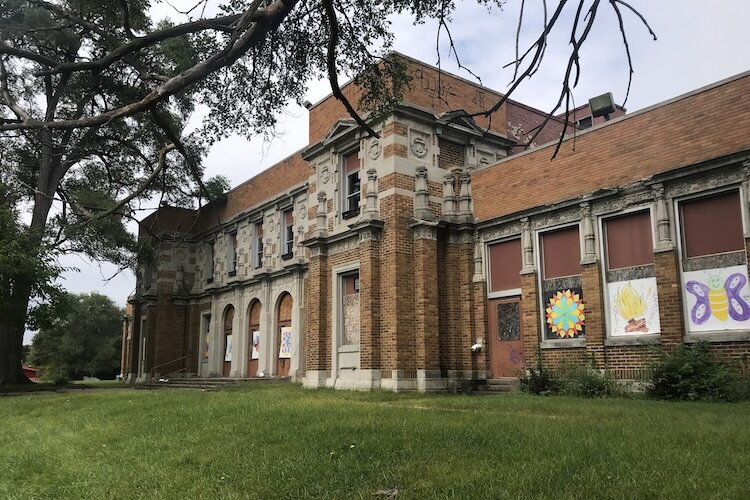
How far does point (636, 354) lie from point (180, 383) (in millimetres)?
19141

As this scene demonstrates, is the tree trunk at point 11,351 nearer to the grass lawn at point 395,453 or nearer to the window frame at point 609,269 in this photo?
the grass lawn at point 395,453

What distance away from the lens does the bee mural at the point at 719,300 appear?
11.2 meters

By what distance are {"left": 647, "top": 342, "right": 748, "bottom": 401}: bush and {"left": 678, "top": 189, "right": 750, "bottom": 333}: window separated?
24.5 inches

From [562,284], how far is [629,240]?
6.23 ft

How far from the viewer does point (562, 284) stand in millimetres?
14453

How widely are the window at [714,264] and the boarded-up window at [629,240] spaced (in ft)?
2.56

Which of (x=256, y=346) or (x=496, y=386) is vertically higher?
(x=256, y=346)

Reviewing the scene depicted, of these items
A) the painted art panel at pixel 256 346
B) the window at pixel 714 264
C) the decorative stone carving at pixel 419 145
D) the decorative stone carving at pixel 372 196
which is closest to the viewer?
the window at pixel 714 264

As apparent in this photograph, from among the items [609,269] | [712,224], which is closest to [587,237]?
[609,269]

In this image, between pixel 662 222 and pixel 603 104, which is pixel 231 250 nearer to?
pixel 603 104

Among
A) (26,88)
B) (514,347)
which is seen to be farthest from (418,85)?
(26,88)

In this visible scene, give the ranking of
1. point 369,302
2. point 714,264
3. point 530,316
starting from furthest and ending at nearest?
1. point 369,302
2. point 530,316
3. point 714,264

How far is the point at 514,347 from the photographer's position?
51.0 ft

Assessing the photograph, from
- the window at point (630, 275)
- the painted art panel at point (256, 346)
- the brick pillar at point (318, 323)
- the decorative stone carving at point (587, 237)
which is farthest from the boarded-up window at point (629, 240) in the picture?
the painted art panel at point (256, 346)
